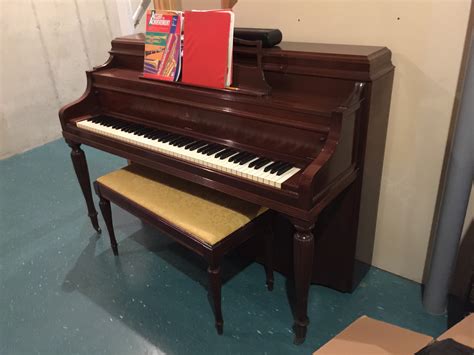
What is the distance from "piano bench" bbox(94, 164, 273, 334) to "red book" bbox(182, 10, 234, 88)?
1.62 feet

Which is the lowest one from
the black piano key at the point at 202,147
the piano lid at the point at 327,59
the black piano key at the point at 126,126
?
the black piano key at the point at 126,126

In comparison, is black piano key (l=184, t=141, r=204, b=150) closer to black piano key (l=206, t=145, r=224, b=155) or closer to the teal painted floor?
black piano key (l=206, t=145, r=224, b=155)

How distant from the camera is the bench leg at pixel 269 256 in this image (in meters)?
1.82

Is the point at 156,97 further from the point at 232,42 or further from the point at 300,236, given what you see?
the point at 300,236

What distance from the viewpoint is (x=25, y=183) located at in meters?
3.21

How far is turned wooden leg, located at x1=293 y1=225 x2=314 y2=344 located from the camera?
139cm

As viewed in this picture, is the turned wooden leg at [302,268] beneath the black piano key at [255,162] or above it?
beneath

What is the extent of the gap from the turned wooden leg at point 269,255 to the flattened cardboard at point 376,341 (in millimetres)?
535

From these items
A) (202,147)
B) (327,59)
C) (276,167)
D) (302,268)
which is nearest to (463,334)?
(302,268)

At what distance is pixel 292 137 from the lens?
4.81 ft

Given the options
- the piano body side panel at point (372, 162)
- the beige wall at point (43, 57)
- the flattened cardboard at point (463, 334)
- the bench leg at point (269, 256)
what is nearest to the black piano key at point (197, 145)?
the bench leg at point (269, 256)

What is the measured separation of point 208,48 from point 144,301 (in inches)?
47.9

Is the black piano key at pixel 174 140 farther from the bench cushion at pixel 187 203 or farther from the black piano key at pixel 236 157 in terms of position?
the black piano key at pixel 236 157

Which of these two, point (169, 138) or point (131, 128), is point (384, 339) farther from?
point (131, 128)
